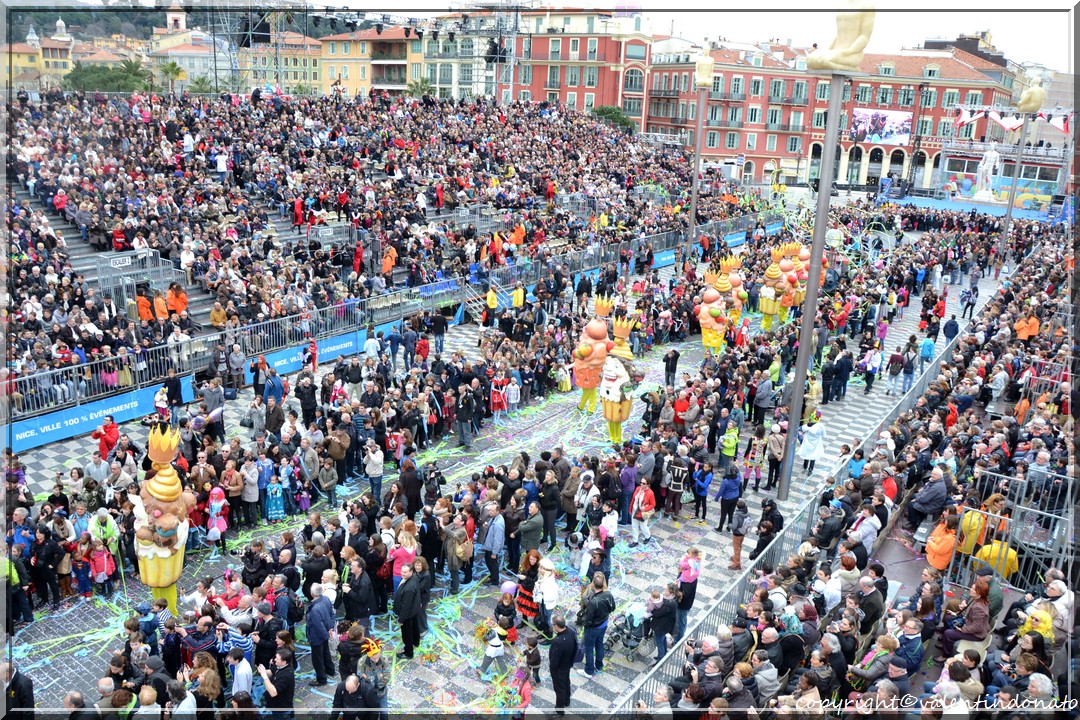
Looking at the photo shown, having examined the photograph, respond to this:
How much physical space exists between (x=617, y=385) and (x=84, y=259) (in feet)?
47.0

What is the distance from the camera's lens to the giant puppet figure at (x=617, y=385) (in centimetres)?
1559

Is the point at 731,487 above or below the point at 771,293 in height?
below

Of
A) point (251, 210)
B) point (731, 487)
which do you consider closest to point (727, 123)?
point (251, 210)

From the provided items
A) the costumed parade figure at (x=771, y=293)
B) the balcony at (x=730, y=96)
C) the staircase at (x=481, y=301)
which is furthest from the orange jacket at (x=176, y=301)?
the balcony at (x=730, y=96)

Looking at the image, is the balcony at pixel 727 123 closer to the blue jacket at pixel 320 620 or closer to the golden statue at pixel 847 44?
the golden statue at pixel 847 44

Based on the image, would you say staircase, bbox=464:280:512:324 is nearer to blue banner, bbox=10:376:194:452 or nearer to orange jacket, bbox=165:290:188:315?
orange jacket, bbox=165:290:188:315

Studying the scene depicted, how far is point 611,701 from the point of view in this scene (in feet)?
31.7

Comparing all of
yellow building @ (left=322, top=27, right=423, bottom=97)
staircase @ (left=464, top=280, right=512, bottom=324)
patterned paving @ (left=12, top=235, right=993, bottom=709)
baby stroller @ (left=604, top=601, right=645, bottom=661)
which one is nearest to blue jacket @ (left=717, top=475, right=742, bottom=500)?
patterned paving @ (left=12, top=235, right=993, bottom=709)

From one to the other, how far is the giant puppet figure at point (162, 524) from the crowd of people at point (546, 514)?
0.44 meters

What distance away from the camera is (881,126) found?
63.7m

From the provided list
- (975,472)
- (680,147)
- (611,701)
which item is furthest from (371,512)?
(680,147)

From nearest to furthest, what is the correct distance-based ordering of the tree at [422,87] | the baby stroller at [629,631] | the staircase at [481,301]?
the baby stroller at [629,631] < the staircase at [481,301] < the tree at [422,87]

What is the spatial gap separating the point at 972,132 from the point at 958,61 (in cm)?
563

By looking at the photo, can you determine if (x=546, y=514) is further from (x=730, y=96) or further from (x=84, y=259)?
(x=730, y=96)
